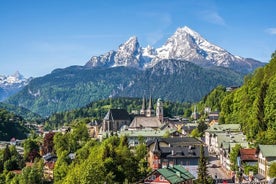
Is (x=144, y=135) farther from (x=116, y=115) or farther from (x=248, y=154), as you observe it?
(x=248, y=154)

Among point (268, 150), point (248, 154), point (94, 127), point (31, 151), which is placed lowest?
point (31, 151)

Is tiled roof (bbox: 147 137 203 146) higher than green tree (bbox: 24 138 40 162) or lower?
higher

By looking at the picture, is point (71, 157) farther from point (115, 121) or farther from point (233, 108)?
point (115, 121)

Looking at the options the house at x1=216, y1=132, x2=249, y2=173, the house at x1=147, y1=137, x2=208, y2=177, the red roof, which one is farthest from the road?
the red roof

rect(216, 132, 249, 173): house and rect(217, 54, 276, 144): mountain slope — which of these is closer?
rect(217, 54, 276, 144): mountain slope

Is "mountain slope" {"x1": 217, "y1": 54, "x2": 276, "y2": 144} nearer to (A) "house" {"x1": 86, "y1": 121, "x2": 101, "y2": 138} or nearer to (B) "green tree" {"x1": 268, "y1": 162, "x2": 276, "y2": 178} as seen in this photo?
(B) "green tree" {"x1": 268, "y1": 162, "x2": 276, "y2": 178}

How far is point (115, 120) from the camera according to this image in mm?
163125

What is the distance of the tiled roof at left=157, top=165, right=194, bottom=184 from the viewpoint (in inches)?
2773

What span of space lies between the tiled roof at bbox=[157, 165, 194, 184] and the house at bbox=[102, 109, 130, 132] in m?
85.7

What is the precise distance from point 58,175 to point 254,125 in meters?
38.4

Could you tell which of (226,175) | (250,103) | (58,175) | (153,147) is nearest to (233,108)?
(250,103)

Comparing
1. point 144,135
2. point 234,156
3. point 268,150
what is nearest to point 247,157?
point 234,156

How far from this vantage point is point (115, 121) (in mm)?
163000

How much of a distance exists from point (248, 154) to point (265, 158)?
828cm
